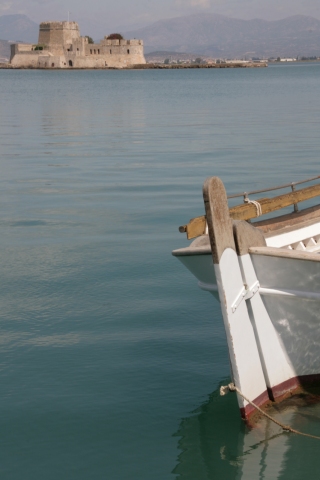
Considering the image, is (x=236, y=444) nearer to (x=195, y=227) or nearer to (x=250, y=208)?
(x=195, y=227)

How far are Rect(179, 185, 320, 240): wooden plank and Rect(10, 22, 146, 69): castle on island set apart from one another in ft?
381

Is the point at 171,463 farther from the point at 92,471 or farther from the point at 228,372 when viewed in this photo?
the point at 228,372

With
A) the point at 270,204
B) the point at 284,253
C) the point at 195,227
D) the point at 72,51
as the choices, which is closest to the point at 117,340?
the point at 270,204

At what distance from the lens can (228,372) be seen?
A: 230 inches

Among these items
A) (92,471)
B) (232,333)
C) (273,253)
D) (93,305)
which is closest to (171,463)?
(92,471)

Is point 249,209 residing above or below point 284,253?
above

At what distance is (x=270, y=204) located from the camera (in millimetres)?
5500

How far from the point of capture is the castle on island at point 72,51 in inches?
4678

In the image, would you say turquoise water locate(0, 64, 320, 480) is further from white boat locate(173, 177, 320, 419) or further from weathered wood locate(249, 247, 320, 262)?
weathered wood locate(249, 247, 320, 262)

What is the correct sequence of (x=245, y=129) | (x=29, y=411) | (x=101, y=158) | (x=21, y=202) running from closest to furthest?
(x=29, y=411) < (x=21, y=202) < (x=101, y=158) < (x=245, y=129)

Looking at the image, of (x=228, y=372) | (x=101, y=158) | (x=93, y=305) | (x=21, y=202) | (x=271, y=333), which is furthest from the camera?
(x=101, y=158)

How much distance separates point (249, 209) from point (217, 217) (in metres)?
0.84

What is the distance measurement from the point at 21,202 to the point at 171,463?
27.4ft

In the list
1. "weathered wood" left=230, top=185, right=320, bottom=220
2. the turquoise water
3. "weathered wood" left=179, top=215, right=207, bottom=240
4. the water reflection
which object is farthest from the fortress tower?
the water reflection
